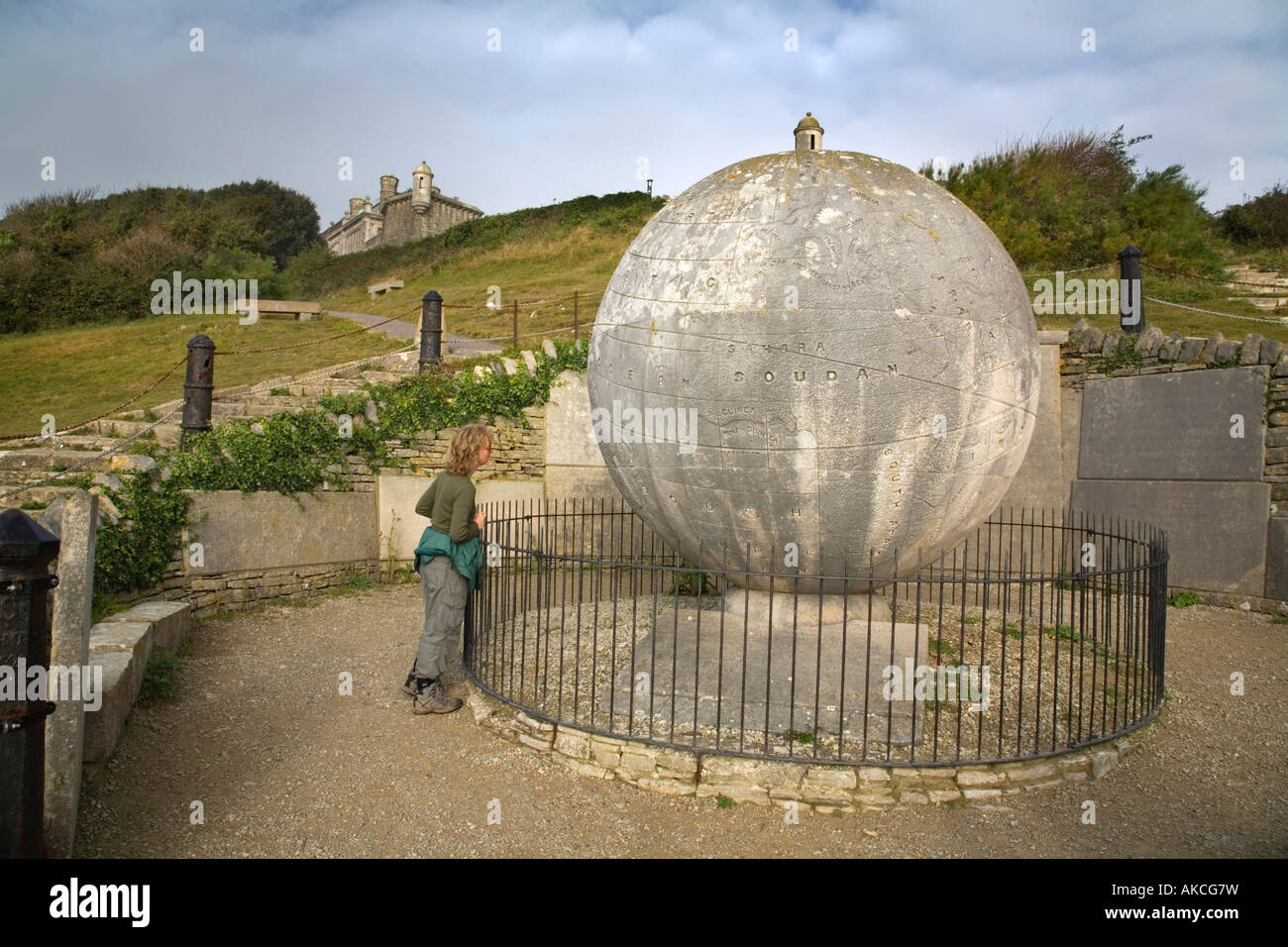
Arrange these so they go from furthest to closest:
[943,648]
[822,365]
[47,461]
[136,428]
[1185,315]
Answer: [1185,315], [136,428], [47,461], [943,648], [822,365]

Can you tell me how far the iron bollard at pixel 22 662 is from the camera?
3.24 meters

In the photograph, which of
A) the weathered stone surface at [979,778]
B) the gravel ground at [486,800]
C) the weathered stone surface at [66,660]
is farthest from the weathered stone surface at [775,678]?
the weathered stone surface at [66,660]

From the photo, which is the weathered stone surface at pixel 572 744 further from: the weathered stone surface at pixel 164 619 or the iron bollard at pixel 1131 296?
the iron bollard at pixel 1131 296

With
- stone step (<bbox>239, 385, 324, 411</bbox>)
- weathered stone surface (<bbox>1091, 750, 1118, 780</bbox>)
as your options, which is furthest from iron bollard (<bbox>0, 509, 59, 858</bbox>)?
stone step (<bbox>239, 385, 324, 411</bbox>)

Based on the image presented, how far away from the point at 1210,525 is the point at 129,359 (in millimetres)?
22336

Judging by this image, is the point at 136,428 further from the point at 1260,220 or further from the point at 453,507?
the point at 1260,220

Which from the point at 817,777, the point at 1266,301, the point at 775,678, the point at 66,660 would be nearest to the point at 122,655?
the point at 66,660

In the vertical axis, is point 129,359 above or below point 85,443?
above

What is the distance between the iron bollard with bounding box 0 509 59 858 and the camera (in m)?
3.24

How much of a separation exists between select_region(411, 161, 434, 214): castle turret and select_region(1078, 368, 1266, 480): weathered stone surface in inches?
1575

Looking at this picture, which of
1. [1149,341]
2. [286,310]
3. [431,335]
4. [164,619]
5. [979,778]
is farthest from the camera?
[286,310]

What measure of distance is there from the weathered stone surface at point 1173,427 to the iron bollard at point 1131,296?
2.89ft

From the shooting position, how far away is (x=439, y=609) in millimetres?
5922

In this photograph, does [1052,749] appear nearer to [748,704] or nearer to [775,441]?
[748,704]
